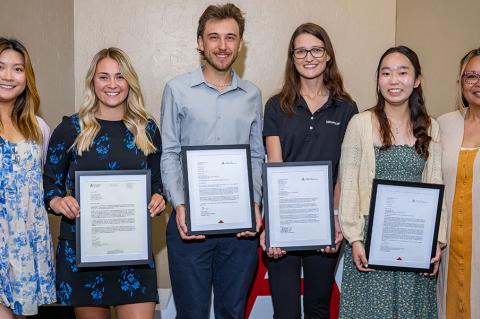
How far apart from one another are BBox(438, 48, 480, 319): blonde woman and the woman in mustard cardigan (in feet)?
0.48

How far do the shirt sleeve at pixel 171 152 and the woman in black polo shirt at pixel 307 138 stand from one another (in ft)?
1.59

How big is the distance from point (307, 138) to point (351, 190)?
1.20 feet

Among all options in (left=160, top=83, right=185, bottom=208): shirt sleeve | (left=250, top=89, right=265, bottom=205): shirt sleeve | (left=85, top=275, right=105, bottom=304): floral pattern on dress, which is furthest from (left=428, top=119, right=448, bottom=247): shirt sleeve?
(left=85, top=275, right=105, bottom=304): floral pattern on dress

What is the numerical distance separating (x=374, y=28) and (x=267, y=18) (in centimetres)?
82

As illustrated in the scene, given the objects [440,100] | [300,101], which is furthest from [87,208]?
[440,100]

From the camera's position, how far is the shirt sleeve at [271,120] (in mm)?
2777

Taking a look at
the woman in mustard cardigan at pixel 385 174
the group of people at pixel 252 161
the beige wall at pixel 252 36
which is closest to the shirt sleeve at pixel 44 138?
the group of people at pixel 252 161

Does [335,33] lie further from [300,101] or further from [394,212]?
[394,212]

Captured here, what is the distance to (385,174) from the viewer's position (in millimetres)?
2564

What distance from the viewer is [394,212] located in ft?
8.21

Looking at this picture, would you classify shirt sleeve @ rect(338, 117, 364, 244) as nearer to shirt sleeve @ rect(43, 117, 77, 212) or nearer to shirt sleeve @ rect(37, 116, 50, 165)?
shirt sleeve @ rect(43, 117, 77, 212)

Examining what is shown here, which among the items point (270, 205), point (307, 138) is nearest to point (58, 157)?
point (270, 205)

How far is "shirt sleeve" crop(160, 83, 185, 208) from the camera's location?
266 centimetres

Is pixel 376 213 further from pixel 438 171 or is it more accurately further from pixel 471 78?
pixel 471 78
